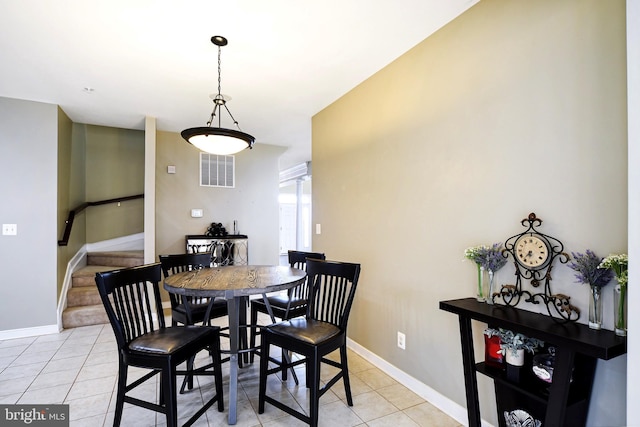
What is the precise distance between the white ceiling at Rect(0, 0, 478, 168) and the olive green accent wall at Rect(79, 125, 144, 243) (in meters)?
1.01

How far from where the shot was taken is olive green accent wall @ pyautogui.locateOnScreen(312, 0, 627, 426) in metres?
1.37

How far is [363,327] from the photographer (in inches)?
118

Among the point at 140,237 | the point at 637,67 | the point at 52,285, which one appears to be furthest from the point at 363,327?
the point at 140,237

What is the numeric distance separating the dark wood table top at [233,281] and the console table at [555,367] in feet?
3.34

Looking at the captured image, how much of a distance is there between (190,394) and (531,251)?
2.38 m

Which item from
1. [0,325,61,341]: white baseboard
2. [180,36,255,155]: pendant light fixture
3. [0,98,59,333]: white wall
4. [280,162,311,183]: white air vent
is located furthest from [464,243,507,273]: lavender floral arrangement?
[280,162,311,183]: white air vent

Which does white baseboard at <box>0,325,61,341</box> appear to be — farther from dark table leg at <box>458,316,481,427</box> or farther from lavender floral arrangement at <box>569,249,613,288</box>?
lavender floral arrangement at <box>569,249,613,288</box>

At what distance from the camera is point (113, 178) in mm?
4707

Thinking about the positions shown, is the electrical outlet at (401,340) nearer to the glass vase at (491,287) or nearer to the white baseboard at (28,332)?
the glass vase at (491,287)

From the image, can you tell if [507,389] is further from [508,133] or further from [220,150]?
[220,150]

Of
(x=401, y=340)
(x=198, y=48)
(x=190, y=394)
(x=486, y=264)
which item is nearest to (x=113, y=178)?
(x=198, y=48)

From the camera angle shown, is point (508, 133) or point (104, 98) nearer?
point (508, 133)

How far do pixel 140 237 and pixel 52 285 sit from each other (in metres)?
1.51

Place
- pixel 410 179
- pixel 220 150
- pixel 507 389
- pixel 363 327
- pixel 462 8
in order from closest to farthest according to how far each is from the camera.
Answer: pixel 507 389 < pixel 462 8 < pixel 410 179 < pixel 220 150 < pixel 363 327
